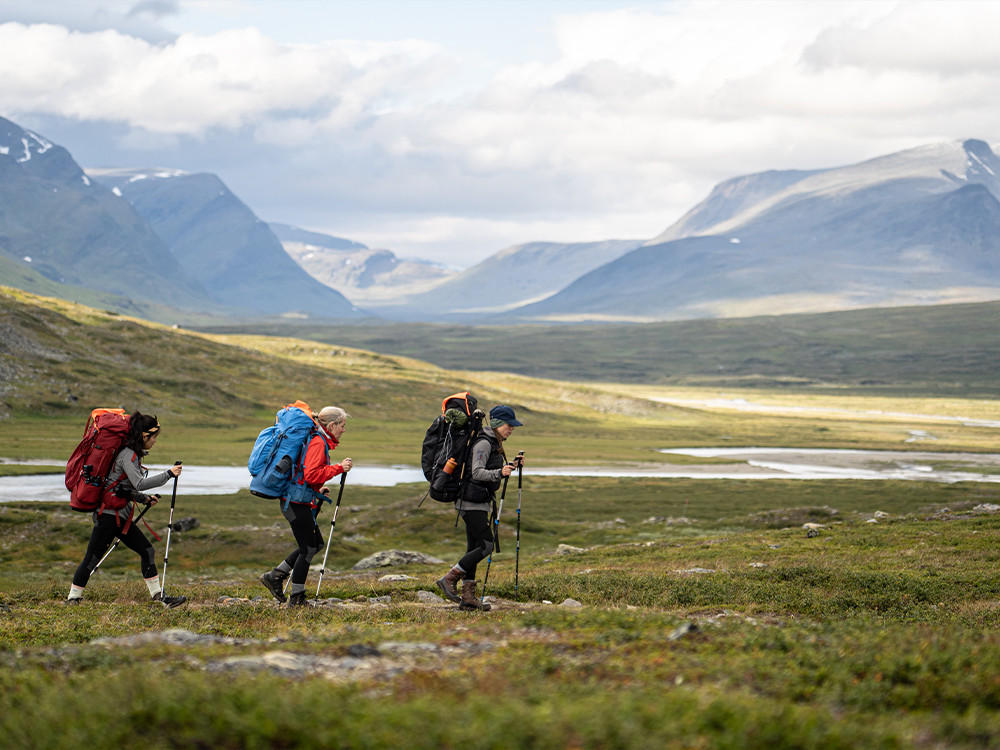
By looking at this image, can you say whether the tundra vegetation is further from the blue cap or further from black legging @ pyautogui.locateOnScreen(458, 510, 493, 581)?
the blue cap

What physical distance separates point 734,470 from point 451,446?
6811 centimetres

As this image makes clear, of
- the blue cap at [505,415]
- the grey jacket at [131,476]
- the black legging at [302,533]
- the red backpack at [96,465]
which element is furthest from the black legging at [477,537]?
the red backpack at [96,465]

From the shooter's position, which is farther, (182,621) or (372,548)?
(372,548)

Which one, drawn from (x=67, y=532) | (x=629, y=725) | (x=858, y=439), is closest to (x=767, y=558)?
(x=629, y=725)

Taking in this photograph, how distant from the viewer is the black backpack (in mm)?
16828

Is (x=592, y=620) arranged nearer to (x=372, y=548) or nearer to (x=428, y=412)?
(x=372, y=548)

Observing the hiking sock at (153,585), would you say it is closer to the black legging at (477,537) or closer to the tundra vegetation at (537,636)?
the tundra vegetation at (537,636)

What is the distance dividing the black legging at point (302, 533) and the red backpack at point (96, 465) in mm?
3372

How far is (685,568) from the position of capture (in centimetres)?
2695

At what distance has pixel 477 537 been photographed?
56.3 ft

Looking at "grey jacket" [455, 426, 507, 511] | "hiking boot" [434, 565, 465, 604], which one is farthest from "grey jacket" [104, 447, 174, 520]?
"hiking boot" [434, 565, 465, 604]

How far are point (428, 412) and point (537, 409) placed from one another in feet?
79.1

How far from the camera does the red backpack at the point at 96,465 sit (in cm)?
1659

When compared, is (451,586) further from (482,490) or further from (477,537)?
(482,490)
